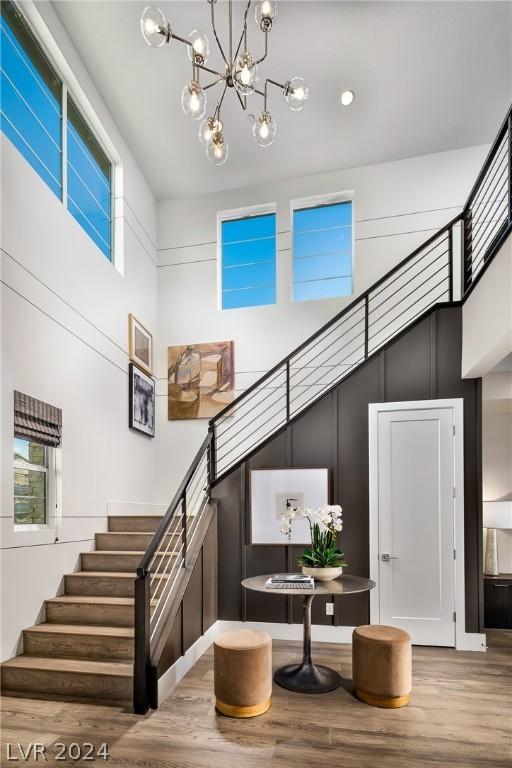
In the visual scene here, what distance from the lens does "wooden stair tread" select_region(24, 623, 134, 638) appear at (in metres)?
3.79

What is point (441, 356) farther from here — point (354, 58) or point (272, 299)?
point (354, 58)

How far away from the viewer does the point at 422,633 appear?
4641 mm

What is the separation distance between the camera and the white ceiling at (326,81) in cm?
465

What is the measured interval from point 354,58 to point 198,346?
3750 millimetres

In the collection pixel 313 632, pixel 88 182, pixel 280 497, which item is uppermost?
pixel 88 182

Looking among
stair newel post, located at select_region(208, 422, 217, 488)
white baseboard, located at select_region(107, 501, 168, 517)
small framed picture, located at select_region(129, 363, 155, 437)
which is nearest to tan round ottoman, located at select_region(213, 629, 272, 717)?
stair newel post, located at select_region(208, 422, 217, 488)

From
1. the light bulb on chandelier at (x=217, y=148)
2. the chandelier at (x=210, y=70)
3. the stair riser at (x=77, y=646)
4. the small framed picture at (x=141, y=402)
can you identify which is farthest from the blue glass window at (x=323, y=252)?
the stair riser at (x=77, y=646)

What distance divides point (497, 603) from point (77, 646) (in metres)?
4.03

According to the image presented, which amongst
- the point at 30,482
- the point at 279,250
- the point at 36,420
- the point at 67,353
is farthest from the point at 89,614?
the point at 279,250

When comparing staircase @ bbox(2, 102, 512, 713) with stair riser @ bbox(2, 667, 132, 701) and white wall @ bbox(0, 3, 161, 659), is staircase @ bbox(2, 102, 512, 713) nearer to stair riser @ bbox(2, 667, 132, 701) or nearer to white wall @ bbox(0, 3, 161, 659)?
stair riser @ bbox(2, 667, 132, 701)

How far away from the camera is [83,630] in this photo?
3.88 m

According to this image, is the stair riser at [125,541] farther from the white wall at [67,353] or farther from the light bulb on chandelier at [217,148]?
the light bulb on chandelier at [217,148]

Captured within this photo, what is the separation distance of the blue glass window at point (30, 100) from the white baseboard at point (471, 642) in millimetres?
5634

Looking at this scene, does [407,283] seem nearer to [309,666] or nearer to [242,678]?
[309,666]
